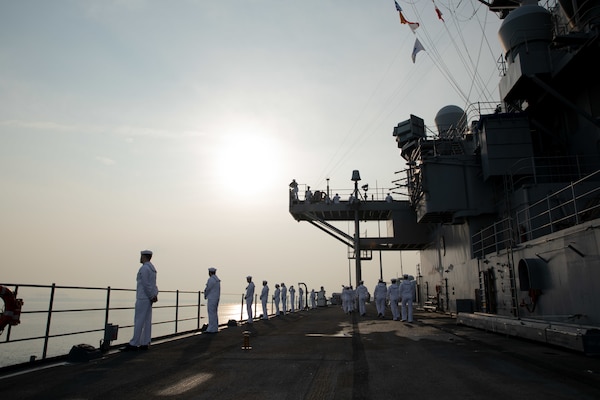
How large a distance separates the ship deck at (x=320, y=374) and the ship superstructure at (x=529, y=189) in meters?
1.82

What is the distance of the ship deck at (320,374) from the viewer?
4.49 meters

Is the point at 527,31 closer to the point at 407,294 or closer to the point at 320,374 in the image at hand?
the point at 407,294

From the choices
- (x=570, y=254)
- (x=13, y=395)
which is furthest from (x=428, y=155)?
(x=13, y=395)

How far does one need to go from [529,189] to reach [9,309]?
15927 millimetres

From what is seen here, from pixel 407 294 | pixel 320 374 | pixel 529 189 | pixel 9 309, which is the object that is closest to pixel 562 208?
pixel 529 189

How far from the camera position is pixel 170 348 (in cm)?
867

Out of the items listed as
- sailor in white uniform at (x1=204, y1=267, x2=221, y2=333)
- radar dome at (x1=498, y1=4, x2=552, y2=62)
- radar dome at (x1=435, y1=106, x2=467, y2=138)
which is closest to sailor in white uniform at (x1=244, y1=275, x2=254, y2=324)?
sailor in white uniform at (x1=204, y1=267, x2=221, y2=333)

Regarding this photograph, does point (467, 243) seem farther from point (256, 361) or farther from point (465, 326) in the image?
point (256, 361)

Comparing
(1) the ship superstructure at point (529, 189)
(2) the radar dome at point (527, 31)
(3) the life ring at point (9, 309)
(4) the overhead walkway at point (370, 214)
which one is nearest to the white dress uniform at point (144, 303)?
(3) the life ring at point (9, 309)

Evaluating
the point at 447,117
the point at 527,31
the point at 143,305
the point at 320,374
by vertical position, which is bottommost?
the point at 320,374

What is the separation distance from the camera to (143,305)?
8.42 meters

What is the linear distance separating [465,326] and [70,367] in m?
11.8

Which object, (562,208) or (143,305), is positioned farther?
(562,208)

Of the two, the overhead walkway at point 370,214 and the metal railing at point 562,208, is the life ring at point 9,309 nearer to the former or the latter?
the metal railing at point 562,208
